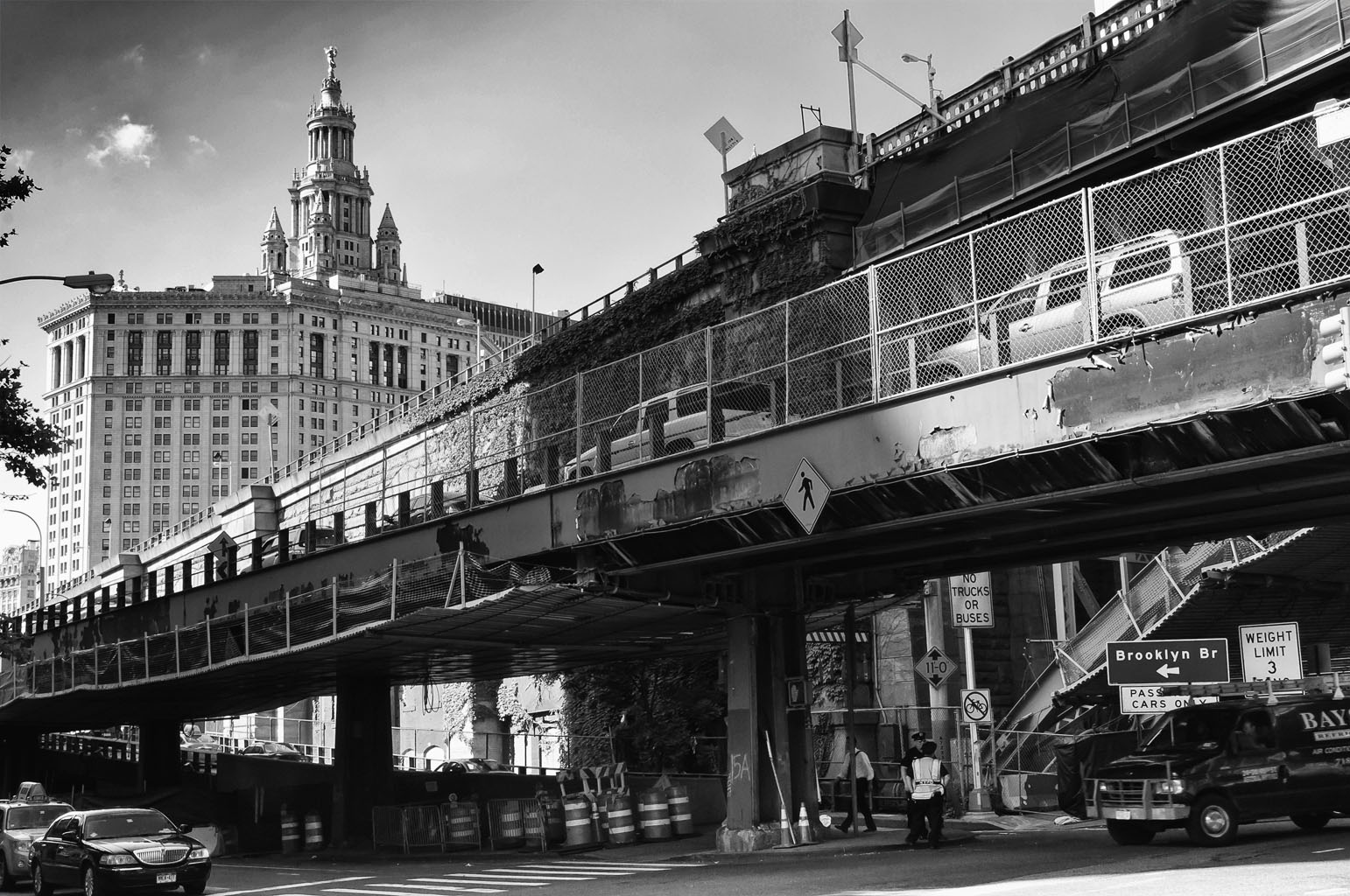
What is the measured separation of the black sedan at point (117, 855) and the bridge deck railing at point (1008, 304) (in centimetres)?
775

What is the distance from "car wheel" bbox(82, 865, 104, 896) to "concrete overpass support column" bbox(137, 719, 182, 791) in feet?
96.3

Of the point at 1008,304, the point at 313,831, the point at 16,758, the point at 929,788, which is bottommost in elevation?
the point at 313,831

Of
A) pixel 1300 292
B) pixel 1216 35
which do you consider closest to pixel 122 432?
pixel 1216 35

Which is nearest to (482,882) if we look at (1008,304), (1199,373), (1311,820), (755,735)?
(755,735)

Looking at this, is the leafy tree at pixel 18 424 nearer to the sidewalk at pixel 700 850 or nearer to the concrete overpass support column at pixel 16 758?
the sidewalk at pixel 700 850

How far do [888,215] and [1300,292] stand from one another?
23.6 meters

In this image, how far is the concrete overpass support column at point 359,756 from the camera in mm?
35438

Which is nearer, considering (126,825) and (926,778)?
(926,778)

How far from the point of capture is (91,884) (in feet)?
70.2

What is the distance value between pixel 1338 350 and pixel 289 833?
92.4 ft

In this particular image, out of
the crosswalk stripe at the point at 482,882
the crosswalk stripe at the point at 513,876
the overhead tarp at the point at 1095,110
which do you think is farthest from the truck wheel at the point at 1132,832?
the overhead tarp at the point at 1095,110

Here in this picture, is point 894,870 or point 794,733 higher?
point 794,733

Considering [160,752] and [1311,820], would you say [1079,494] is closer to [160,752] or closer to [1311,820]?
[1311,820]

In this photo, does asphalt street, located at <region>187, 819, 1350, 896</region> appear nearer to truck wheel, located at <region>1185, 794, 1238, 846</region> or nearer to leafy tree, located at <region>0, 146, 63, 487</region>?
truck wheel, located at <region>1185, 794, 1238, 846</region>
